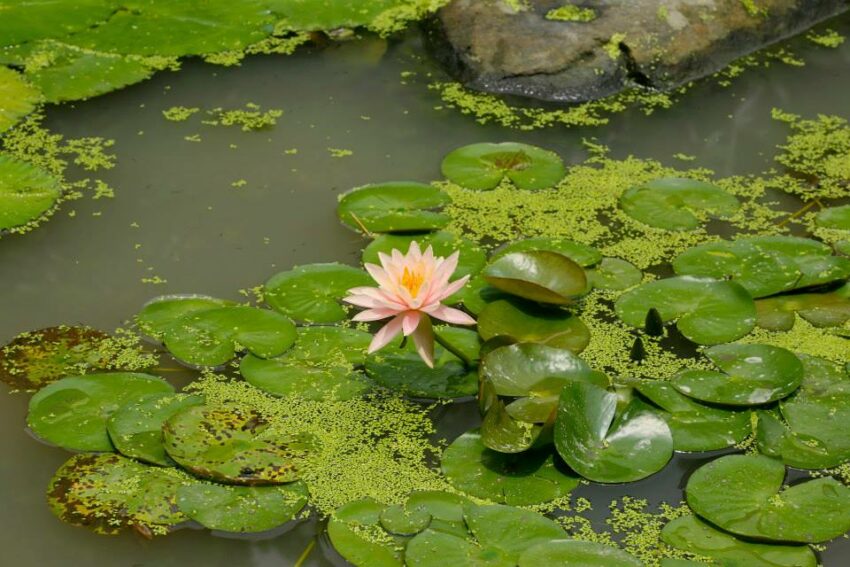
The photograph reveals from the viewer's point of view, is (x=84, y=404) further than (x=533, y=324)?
No

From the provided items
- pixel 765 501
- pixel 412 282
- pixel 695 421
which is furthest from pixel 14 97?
pixel 765 501

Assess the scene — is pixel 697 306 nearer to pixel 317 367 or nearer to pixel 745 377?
pixel 745 377

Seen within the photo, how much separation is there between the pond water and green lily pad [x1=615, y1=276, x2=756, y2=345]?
0.36m

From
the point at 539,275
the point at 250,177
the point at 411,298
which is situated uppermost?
the point at 411,298

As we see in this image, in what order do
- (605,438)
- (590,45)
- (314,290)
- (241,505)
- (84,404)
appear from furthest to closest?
(590,45) < (314,290) < (84,404) < (605,438) < (241,505)

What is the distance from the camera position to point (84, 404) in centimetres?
219

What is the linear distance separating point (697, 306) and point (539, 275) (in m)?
0.37

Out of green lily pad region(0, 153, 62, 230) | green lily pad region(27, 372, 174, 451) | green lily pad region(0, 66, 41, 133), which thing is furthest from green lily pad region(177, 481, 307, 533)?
green lily pad region(0, 66, 41, 133)

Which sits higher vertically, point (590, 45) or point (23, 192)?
point (590, 45)

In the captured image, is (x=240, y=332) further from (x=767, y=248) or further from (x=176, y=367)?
(x=767, y=248)

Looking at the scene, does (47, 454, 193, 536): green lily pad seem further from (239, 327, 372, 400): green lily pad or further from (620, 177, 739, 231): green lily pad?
(620, 177, 739, 231): green lily pad

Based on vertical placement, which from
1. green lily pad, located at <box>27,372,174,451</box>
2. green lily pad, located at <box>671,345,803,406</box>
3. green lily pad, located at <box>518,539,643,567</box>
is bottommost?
green lily pad, located at <box>27,372,174,451</box>

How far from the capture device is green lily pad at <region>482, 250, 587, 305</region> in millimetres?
2322

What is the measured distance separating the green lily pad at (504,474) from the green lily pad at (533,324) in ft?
0.97
